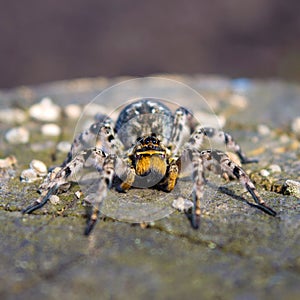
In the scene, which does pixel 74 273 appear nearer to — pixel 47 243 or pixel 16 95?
pixel 47 243

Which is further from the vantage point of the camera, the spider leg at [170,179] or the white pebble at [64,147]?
the white pebble at [64,147]

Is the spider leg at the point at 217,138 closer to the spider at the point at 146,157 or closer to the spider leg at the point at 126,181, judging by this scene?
the spider at the point at 146,157

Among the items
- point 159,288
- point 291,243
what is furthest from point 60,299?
point 291,243

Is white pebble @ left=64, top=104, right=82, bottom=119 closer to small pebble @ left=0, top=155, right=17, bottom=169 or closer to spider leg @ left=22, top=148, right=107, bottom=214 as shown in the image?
small pebble @ left=0, top=155, right=17, bottom=169

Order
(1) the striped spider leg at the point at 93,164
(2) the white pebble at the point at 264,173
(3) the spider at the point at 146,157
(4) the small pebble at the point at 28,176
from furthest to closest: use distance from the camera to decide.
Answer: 1. (2) the white pebble at the point at 264,173
2. (4) the small pebble at the point at 28,176
3. (3) the spider at the point at 146,157
4. (1) the striped spider leg at the point at 93,164

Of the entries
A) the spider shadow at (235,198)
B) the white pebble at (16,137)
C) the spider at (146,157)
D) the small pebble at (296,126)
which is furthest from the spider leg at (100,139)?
the small pebble at (296,126)

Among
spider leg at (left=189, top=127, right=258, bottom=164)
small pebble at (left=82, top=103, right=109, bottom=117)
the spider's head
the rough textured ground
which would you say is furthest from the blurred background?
the spider's head

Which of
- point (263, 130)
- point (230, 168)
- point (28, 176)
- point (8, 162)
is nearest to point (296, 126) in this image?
point (263, 130)
